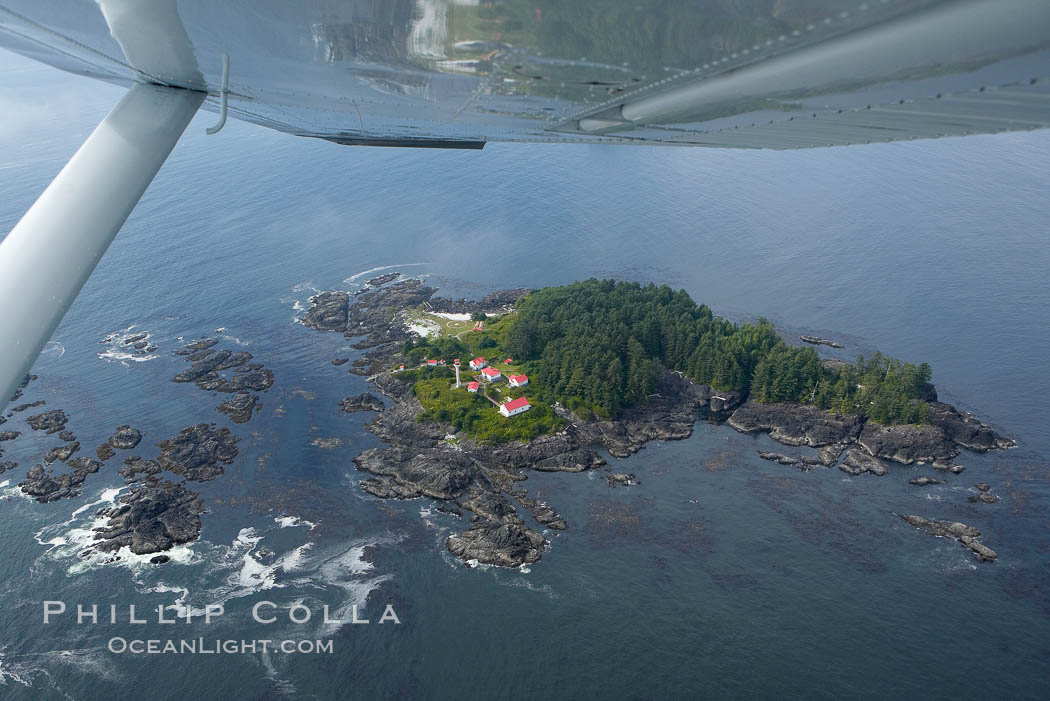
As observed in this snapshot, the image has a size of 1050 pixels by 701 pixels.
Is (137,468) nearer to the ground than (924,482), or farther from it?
nearer to the ground

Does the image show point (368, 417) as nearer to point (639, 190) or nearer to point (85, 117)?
point (639, 190)

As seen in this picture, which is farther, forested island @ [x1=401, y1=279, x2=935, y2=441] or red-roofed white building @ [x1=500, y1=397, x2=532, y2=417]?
forested island @ [x1=401, y1=279, x2=935, y2=441]

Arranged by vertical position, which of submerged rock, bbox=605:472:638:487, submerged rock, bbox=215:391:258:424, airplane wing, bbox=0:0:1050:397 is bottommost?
submerged rock, bbox=605:472:638:487

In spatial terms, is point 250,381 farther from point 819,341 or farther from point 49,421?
point 819,341

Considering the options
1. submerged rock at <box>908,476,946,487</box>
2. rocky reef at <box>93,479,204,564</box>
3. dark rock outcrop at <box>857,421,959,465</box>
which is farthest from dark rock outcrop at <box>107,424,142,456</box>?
submerged rock at <box>908,476,946,487</box>

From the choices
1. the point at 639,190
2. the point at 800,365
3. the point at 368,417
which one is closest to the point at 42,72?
the point at 639,190

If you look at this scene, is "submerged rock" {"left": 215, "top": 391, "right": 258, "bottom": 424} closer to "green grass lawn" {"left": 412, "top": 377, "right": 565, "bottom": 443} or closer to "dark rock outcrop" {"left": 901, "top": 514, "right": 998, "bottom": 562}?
"green grass lawn" {"left": 412, "top": 377, "right": 565, "bottom": 443}

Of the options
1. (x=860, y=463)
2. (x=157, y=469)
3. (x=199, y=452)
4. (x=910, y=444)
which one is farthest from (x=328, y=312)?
(x=910, y=444)
